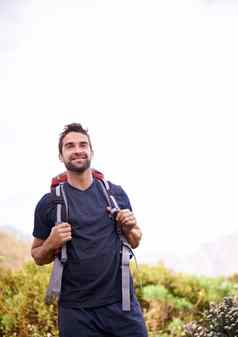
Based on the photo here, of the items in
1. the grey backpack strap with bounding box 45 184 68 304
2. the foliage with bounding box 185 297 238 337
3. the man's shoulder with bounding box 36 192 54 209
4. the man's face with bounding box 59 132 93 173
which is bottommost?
the foliage with bounding box 185 297 238 337

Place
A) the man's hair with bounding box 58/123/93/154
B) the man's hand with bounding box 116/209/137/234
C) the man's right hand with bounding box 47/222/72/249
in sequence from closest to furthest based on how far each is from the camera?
the man's right hand with bounding box 47/222/72/249
the man's hand with bounding box 116/209/137/234
the man's hair with bounding box 58/123/93/154

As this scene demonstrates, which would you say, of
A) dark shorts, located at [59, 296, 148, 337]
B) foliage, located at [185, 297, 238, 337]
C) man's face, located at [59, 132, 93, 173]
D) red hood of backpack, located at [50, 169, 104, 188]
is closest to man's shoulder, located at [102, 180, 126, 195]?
red hood of backpack, located at [50, 169, 104, 188]

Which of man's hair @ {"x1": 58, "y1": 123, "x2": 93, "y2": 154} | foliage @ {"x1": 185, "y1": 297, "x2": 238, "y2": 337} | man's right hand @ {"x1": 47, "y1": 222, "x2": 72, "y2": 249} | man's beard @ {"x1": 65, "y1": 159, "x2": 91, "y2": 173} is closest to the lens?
man's right hand @ {"x1": 47, "y1": 222, "x2": 72, "y2": 249}

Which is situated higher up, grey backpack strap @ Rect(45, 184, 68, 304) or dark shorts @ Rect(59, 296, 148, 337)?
grey backpack strap @ Rect(45, 184, 68, 304)

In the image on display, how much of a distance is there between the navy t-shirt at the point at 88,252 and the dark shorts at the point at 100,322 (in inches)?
1.5

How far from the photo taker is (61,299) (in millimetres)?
2898

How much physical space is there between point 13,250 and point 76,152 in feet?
21.2

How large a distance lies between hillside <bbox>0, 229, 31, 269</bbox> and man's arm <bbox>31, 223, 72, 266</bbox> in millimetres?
5916

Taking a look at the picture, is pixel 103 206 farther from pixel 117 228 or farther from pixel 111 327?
pixel 111 327

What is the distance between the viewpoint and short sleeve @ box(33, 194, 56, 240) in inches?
116

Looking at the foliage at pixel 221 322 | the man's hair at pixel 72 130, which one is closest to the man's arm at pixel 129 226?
the man's hair at pixel 72 130

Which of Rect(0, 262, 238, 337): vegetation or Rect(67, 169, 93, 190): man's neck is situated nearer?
Rect(67, 169, 93, 190): man's neck

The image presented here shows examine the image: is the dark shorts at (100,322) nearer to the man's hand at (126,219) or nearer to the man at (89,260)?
the man at (89,260)

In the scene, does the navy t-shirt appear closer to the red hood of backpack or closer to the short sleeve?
the short sleeve
